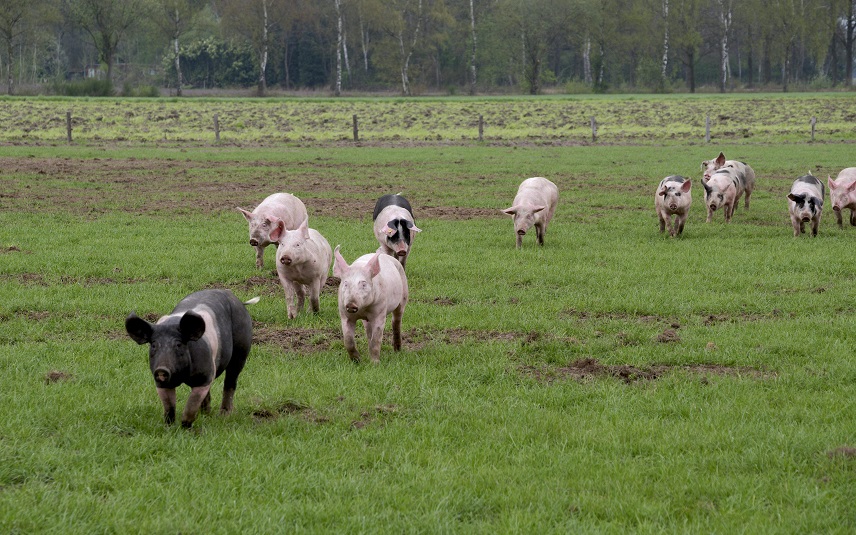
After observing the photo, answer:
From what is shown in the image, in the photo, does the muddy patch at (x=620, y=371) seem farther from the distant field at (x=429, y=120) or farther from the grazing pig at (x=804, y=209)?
the distant field at (x=429, y=120)

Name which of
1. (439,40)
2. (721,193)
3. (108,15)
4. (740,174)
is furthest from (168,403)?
(439,40)

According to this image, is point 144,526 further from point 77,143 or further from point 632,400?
point 77,143

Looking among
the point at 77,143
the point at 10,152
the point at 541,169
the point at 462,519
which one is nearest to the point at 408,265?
the point at 462,519

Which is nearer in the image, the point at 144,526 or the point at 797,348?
the point at 144,526

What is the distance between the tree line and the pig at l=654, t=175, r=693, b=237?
6720 centimetres

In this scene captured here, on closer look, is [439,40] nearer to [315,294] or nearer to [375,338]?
[315,294]

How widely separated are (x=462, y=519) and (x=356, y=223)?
12.6 metres

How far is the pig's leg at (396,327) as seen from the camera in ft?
29.4

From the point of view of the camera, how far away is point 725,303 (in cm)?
1090

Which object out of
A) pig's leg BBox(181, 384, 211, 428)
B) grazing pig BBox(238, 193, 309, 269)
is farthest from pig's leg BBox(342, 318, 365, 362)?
grazing pig BBox(238, 193, 309, 269)

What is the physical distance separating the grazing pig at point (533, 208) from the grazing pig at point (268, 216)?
134 inches

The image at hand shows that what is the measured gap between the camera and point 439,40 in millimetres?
91875

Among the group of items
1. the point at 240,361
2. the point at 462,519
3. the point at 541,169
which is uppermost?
the point at 541,169

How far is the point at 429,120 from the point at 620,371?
1757 inches
